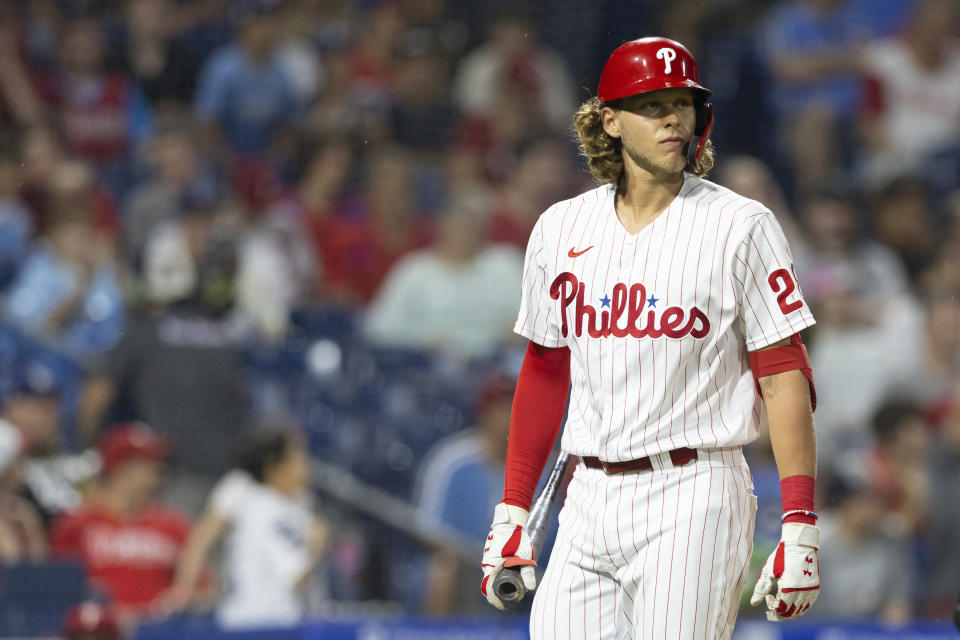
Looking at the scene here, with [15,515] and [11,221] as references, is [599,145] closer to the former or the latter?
[15,515]

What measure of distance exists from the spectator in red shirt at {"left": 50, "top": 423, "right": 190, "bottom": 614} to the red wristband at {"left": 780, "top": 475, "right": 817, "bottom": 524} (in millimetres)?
4255

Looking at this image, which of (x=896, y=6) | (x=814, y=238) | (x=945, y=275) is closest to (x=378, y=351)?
(x=814, y=238)

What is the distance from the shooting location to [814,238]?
26.1 feet

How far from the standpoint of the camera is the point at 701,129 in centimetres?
308

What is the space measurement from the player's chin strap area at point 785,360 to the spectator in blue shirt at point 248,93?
6.25 m

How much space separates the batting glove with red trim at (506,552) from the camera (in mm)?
2971

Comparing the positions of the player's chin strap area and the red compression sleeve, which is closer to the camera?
the player's chin strap area

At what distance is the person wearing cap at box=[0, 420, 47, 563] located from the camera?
20.9ft

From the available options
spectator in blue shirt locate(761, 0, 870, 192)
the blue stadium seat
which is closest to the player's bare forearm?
the blue stadium seat

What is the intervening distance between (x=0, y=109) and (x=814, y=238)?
4.87 meters

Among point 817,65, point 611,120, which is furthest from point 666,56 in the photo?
point 817,65

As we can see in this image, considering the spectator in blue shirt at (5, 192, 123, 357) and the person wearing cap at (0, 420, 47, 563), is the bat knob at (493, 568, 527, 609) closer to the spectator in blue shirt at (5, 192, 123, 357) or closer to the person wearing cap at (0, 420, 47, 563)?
the person wearing cap at (0, 420, 47, 563)

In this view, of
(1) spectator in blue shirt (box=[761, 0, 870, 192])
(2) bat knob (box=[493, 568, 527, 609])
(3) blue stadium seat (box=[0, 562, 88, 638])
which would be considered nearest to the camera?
(2) bat knob (box=[493, 568, 527, 609])

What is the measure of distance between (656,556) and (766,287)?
22.4 inches
